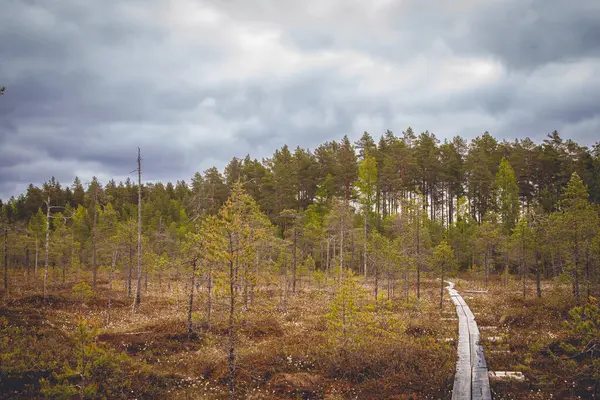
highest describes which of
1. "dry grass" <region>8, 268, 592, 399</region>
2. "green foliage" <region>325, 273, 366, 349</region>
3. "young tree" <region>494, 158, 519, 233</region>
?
"young tree" <region>494, 158, 519, 233</region>

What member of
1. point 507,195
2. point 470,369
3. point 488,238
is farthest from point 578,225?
point 507,195

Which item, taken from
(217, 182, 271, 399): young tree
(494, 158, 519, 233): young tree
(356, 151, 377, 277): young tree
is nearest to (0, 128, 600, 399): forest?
(217, 182, 271, 399): young tree

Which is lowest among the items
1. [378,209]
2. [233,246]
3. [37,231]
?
[37,231]

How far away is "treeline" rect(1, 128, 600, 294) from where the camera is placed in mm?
41344

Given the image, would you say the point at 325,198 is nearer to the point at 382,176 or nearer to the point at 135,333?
the point at 382,176

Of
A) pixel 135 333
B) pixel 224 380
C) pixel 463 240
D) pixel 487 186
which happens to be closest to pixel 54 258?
pixel 135 333

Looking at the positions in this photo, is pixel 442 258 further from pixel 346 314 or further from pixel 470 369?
pixel 346 314

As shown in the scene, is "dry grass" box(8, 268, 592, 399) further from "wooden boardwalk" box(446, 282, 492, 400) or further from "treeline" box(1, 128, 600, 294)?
"treeline" box(1, 128, 600, 294)

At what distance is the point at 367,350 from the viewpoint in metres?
17.2

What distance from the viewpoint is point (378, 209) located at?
63656mm

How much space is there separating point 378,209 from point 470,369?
49.4m

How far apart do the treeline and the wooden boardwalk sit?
1043 cm

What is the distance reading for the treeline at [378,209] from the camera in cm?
4134

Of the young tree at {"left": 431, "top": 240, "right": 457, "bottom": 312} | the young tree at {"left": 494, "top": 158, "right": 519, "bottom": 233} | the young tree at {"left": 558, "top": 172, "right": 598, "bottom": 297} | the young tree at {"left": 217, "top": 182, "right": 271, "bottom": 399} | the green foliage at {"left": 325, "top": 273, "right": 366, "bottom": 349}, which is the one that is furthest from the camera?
the young tree at {"left": 494, "top": 158, "right": 519, "bottom": 233}
